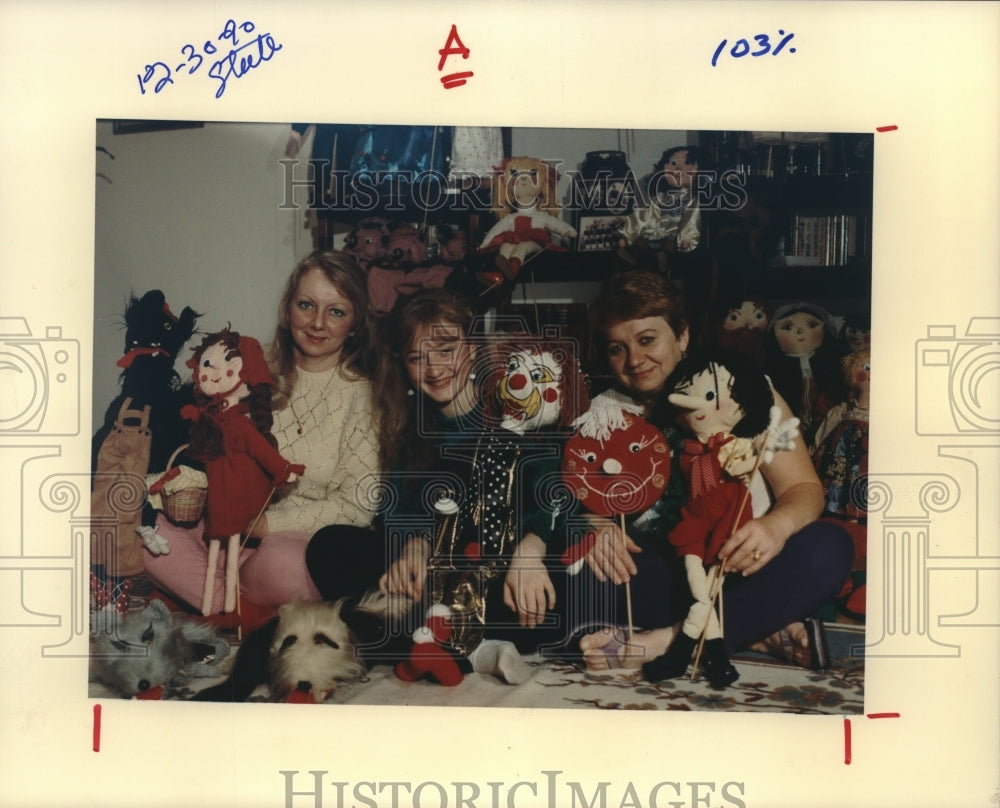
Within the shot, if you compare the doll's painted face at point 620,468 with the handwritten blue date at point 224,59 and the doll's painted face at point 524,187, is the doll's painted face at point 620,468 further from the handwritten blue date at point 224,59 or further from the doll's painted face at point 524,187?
the handwritten blue date at point 224,59

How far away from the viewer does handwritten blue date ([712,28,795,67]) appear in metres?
3.53

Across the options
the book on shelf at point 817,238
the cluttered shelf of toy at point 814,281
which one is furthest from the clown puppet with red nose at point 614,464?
the book on shelf at point 817,238

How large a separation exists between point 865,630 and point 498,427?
134 centimetres

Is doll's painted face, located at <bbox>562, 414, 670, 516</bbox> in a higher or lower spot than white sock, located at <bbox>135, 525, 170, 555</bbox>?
higher

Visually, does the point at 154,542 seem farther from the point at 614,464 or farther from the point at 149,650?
the point at 614,464

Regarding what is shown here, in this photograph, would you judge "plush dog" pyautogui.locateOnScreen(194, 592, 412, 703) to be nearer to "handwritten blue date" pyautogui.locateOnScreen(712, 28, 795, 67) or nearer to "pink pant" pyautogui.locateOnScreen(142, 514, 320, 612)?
"pink pant" pyautogui.locateOnScreen(142, 514, 320, 612)

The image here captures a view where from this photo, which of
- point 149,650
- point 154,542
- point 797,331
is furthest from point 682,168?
point 149,650

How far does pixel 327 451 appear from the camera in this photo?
353 cm

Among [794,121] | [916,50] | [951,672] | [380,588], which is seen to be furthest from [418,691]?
[916,50]

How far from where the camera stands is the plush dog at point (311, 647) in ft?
11.5

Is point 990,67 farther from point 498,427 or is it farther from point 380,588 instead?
point 380,588

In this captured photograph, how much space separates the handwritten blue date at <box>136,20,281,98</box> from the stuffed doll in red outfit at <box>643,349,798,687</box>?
5.50 feet

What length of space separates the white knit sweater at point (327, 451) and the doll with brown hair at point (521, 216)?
59 cm

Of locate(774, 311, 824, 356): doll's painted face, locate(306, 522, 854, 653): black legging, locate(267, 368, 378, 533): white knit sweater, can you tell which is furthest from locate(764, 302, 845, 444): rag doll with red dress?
locate(267, 368, 378, 533): white knit sweater
